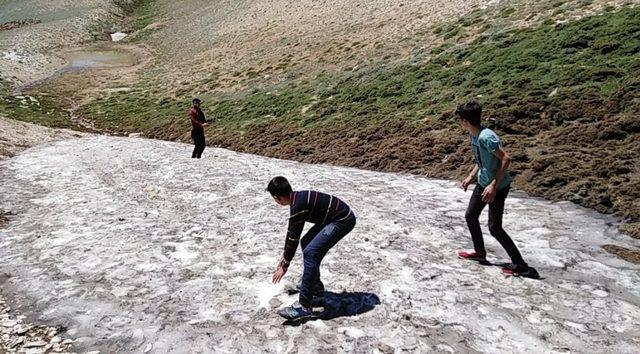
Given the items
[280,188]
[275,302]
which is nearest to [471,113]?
[280,188]

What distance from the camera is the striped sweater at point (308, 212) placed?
293 inches

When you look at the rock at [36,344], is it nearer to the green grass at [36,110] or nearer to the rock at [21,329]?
the rock at [21,329]

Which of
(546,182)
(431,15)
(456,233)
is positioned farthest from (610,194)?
(431,15)

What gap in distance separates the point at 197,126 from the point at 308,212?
14710 mm

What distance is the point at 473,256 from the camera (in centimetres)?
1030

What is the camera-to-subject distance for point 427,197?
15.1m

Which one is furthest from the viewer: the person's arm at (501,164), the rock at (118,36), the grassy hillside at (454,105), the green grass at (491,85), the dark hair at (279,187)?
the rock at (118,36)

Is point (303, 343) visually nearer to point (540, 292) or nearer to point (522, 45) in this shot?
point (540, 292)

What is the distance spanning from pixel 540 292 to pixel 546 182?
671cm

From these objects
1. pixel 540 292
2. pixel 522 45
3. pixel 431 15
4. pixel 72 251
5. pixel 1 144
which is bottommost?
pixel 540 292

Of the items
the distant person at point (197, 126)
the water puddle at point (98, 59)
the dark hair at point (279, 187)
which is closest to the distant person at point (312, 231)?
the dark hair at point (279, 187)

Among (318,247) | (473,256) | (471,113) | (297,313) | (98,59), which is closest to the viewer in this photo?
(318,247)

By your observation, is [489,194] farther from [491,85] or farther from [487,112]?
[491,85]

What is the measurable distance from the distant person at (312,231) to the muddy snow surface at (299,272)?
59 cm
